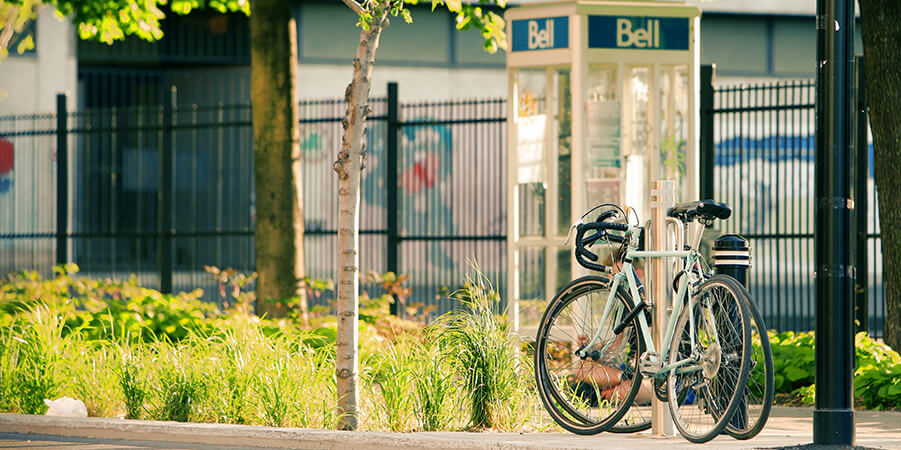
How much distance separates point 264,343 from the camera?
801 centimetres

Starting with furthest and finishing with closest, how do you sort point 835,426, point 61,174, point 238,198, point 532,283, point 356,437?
point 238,198
point 61,174
point 532,283
point 356,437
point 835,426

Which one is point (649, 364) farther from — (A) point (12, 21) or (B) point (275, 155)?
(A) point (12, 21)

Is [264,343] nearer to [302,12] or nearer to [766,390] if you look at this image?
[766,390]

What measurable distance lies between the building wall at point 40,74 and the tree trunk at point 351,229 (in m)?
16.1

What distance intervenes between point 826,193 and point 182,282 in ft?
51.9

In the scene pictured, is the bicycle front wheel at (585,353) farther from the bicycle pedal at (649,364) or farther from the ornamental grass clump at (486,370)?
the ornamental grass clump at (486,370)

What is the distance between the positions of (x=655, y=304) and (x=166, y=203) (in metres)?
9.98

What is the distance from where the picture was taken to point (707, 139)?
11.7m

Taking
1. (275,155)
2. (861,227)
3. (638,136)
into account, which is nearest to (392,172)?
(275,155)

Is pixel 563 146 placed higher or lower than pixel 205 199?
higher

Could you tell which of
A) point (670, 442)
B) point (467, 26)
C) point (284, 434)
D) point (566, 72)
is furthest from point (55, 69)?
point (670, 442)

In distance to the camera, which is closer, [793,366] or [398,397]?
[398,397]

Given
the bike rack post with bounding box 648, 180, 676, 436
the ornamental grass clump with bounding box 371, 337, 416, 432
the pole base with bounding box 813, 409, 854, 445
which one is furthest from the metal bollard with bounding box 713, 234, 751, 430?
the ornamental grass clump with bounding box 371, 337, 416, 432

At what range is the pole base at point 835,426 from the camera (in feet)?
19.7
